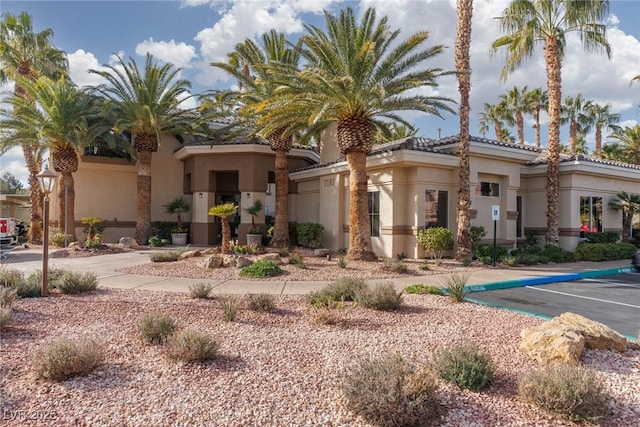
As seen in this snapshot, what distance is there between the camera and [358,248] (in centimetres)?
1478

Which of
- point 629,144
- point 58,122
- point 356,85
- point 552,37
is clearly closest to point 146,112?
point 58,122

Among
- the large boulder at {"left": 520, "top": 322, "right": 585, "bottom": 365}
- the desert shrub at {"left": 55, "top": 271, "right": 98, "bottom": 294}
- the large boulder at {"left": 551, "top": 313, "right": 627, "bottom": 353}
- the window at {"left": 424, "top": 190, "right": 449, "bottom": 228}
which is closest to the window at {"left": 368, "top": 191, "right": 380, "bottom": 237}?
the window at {"left": 424, "top": 190, "right": 449, "bottom": 228}

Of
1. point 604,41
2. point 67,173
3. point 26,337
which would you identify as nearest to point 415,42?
point 604,41

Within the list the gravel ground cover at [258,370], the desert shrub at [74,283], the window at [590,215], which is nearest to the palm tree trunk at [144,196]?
the desert shrub at [74,283]

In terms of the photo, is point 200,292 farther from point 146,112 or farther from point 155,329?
point 146,112

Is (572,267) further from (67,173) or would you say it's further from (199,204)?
(67,173)

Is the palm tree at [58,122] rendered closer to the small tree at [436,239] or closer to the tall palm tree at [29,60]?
the tall palm tree at [29,60]

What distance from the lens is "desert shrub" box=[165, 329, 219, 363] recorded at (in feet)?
16.9

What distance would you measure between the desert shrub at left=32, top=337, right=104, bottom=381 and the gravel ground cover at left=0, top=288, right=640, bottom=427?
0.13 m

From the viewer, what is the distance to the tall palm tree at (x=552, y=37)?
17.1 metres

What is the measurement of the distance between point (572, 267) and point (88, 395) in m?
16.2

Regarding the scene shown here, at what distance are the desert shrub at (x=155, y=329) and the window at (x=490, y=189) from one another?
15.2 meters

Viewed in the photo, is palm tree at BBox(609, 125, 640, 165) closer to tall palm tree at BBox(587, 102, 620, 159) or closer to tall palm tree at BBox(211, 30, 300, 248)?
tall palm tree at BBox(587, 102, 620, 159)

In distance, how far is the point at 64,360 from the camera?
4.72 m
